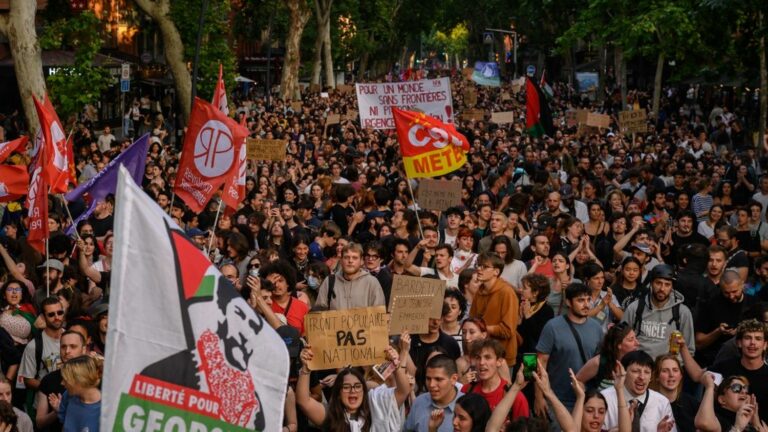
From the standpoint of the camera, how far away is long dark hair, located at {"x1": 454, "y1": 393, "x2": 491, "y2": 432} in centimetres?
636

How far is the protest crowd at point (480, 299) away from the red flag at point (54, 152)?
0.54 meters

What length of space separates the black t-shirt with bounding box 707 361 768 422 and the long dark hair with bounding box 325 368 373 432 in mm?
2157

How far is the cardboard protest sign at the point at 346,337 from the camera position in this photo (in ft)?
24.1

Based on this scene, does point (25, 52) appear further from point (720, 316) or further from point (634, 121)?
point (720, 316)

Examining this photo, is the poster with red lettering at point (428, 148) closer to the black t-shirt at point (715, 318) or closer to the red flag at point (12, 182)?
→ the red flag at point (12, 182)

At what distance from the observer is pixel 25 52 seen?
2355 cm

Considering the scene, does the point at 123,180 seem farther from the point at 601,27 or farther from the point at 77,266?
the point at 601,27

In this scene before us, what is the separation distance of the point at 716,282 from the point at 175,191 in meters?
5.00

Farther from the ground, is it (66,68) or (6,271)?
(66,68)

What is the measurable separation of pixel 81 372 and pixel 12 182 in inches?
265

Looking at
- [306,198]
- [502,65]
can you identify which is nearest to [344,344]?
[306,198]

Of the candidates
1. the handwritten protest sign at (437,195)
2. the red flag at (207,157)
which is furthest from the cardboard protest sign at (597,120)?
the red flag at (207,157)

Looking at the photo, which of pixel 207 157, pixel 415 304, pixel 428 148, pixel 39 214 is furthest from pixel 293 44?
pixel 415 304

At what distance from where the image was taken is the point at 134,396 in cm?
423
